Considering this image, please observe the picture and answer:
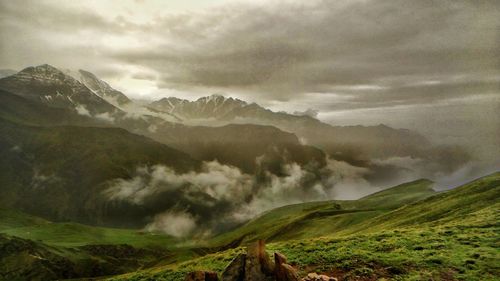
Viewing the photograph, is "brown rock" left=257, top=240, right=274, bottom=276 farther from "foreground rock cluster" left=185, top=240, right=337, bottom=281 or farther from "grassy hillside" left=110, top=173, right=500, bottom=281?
"grassy hillside" left=110, top=173, right=500, bottom=281

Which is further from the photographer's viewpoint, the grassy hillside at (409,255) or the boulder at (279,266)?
the grassy hillside at (409,255)

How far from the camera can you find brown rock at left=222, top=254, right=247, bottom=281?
116 feet

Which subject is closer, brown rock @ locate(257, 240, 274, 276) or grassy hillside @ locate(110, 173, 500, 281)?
brown rock @ locate(257, 240, 274, 276)

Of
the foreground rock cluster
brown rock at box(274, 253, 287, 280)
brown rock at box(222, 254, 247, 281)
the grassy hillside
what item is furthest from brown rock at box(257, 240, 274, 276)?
the grassy hillside

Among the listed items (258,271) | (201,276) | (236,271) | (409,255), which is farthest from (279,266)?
(409,255)

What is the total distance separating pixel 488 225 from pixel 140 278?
183 ft

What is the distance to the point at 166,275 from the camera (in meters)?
59.2

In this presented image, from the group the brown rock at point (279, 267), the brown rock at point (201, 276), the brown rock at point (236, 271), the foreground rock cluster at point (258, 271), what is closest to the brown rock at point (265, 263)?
the foreground rock cluster at point (258, 271)

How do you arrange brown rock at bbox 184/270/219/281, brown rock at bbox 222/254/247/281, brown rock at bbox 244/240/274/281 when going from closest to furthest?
1. brown rock at bbox 244/240/274/281
2. brown rock at bbox 184/270/219/281
3. brown rock at bbox 222/254/247/281

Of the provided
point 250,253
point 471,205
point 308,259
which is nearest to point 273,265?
point 250,253

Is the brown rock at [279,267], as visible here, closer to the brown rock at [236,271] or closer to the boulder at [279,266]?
the boulder at [279,266]

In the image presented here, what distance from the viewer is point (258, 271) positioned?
3475 cm

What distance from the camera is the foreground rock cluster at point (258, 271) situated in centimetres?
3400

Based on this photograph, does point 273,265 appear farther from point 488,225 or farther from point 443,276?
point 488,225
